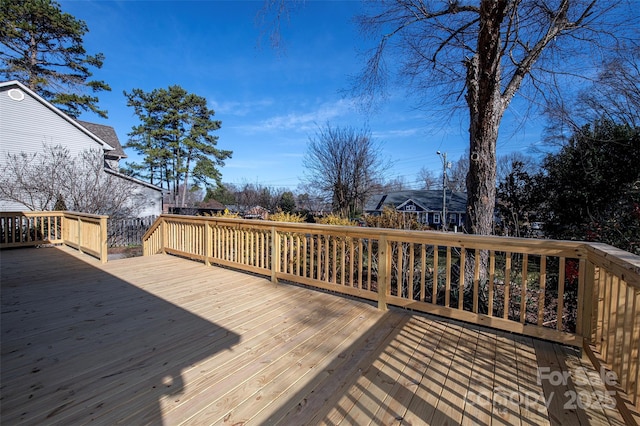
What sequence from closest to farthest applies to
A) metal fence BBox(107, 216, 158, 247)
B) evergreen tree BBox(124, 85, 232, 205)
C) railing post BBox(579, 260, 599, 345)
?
railing post BBox(579, 260, 599, 345) → metal fence BBox(107, 216, 158, 247) → evergreen tree BBox(124, 85, 232, 205)

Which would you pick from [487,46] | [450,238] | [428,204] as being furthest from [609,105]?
[428,204]

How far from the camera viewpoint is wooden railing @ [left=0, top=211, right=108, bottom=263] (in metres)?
5.43

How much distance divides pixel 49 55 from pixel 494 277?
2147 cm

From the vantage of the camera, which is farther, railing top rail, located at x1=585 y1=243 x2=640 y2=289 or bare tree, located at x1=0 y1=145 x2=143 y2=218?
bare tree, located at x1=0 y1=145 x2=143 y2=218

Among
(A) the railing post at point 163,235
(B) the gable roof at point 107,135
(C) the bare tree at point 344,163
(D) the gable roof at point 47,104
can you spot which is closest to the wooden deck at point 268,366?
(A) the railing post at point 163,235

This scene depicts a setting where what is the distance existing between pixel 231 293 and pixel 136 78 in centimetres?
2094

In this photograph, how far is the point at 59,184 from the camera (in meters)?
10.6

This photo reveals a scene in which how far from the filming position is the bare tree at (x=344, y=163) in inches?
466

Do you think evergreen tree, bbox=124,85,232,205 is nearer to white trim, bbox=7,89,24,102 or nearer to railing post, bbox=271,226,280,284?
white trim, bbox=7,89,24,102

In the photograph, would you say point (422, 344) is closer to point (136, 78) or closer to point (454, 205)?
point (136, 78)

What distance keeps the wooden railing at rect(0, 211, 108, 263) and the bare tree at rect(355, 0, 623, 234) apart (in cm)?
607

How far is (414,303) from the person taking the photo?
2.99 metres

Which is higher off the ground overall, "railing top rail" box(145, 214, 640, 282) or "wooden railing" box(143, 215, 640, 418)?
"railing top rail" box(145, 214, 640, 282)

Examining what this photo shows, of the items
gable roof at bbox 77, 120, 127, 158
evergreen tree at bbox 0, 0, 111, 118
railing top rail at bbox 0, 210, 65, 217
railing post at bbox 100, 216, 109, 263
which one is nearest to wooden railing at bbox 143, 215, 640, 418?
railing post at bbox 100, 216, 109, 263
